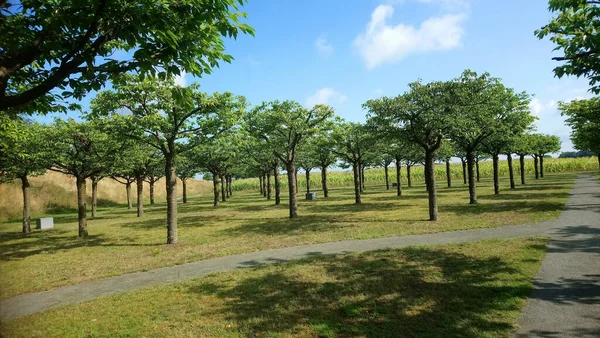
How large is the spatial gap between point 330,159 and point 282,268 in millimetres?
29240

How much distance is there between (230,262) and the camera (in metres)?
10.1

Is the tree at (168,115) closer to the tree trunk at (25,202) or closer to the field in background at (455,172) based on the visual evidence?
the tree trunk at (25,202)

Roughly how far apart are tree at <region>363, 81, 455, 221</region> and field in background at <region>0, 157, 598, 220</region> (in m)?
27.9

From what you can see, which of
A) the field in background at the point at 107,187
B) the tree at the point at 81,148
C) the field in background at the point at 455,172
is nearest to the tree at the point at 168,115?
the tree at the point at 81,148

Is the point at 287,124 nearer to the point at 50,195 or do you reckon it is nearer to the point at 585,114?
the point at 585,114

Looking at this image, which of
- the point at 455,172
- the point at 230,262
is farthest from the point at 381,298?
the point at 455,172

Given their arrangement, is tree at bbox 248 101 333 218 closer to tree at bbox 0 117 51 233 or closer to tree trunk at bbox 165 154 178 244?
tree trunk at bbox 165 154 178 244

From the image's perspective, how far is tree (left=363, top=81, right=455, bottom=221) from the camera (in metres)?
15.0

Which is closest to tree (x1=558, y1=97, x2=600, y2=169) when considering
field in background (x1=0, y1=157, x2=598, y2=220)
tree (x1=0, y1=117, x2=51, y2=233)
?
field in background (x1=0, y1=157, x2=598, y2=220)

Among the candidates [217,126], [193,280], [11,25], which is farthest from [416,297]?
[217,126]

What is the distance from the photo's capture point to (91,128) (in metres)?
16.2

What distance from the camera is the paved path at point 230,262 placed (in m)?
7.77

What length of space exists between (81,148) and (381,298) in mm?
17103

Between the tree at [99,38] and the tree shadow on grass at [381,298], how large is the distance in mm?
4566
